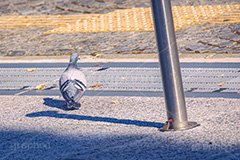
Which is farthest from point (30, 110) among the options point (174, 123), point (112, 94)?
point (174, 123)

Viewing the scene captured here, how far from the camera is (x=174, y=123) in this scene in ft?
15.1

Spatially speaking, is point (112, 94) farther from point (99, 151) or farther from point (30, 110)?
point (99, 151)

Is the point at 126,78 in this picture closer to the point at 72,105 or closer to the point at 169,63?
the point at 72,105

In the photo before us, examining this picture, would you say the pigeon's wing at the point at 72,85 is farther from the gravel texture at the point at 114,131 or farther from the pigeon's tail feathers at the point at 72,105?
A: the gravel texture at the point at 114,131

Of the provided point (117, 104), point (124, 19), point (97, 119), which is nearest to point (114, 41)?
point (124, 19)

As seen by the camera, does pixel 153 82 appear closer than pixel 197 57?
Yes

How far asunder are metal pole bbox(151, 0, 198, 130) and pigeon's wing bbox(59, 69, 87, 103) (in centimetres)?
142

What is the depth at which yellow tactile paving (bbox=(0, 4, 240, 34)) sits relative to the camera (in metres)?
11.4

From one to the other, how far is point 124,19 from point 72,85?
7181mm

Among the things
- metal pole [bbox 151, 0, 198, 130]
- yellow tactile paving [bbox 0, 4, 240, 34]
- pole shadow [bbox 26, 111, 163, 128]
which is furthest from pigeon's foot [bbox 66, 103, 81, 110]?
yellow tactile paving [bbox 0, 4, 240, 34]

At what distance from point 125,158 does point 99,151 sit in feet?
1.13

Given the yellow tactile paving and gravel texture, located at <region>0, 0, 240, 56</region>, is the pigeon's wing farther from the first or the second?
the yellow tactile paving

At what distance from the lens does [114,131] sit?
4762 millimetres

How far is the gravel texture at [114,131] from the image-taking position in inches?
163
